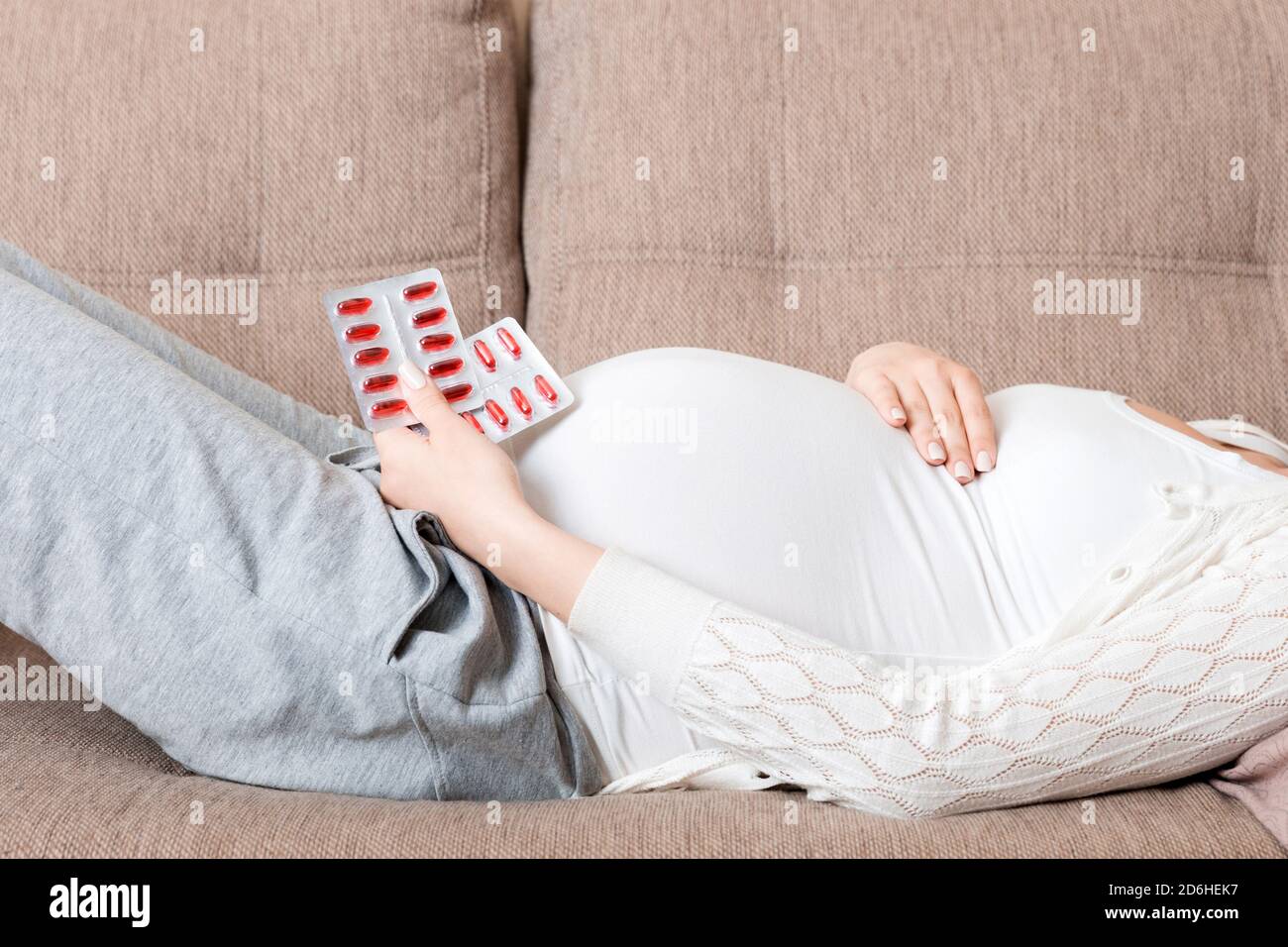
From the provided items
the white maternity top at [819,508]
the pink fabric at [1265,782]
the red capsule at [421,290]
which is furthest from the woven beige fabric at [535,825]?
the red capsule at [421,290]

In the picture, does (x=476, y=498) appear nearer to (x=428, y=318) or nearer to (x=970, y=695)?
(x=428, y=318)

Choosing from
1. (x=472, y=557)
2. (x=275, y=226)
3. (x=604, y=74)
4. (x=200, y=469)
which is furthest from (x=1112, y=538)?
(x=275, y=226)

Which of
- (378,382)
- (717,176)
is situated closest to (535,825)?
(378,382)

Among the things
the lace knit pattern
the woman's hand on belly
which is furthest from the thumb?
the woman's hand on belly

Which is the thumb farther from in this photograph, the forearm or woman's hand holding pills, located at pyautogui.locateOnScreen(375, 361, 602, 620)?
the forearm

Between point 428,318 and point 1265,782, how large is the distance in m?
0.68

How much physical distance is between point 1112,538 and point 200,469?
0.65 meters

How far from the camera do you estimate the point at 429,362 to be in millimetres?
870

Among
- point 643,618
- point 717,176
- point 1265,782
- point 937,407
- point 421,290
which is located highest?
point 717,176

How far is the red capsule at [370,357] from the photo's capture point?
851 mm

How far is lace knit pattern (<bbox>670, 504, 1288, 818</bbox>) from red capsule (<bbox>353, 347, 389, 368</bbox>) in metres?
0.33

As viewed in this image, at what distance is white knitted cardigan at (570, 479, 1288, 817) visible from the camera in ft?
2.32

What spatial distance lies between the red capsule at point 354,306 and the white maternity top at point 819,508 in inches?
6.3

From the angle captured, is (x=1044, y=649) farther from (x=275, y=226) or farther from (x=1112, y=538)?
(x=275, y=226)
